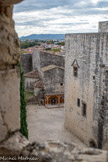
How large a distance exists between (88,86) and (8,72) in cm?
935

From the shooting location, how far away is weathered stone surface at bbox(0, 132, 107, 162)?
2.37 meters

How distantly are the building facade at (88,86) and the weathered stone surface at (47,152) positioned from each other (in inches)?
323

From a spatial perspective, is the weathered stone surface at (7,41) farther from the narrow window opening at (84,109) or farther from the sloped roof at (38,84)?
the sloped roof at (38,84)

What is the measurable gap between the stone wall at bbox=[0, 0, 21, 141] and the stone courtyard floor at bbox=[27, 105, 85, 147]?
32.6 feet

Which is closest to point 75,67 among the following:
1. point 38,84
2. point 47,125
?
point 47,125

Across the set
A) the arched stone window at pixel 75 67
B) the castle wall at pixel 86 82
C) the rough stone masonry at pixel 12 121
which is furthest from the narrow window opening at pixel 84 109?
the rough stone masonry at pixel 12 121

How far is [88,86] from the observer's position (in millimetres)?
11852

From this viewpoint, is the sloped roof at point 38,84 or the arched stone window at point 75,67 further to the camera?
the sloped roof at point 38,84

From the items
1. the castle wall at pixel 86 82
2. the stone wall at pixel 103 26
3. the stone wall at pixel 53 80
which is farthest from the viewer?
the stone wall at pixel 53 80

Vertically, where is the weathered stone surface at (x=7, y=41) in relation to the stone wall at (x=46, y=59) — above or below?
above

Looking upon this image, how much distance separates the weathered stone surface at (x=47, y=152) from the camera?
2371 mm

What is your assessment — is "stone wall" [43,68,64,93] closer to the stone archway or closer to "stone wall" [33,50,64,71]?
"stone wall" [33,50,64,71]

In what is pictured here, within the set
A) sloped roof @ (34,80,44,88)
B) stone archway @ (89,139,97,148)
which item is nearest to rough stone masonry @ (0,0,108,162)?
stone archway @ (89,139,97,148)

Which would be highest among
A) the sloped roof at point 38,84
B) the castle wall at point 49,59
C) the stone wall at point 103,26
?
the stone wall at point 103,26
